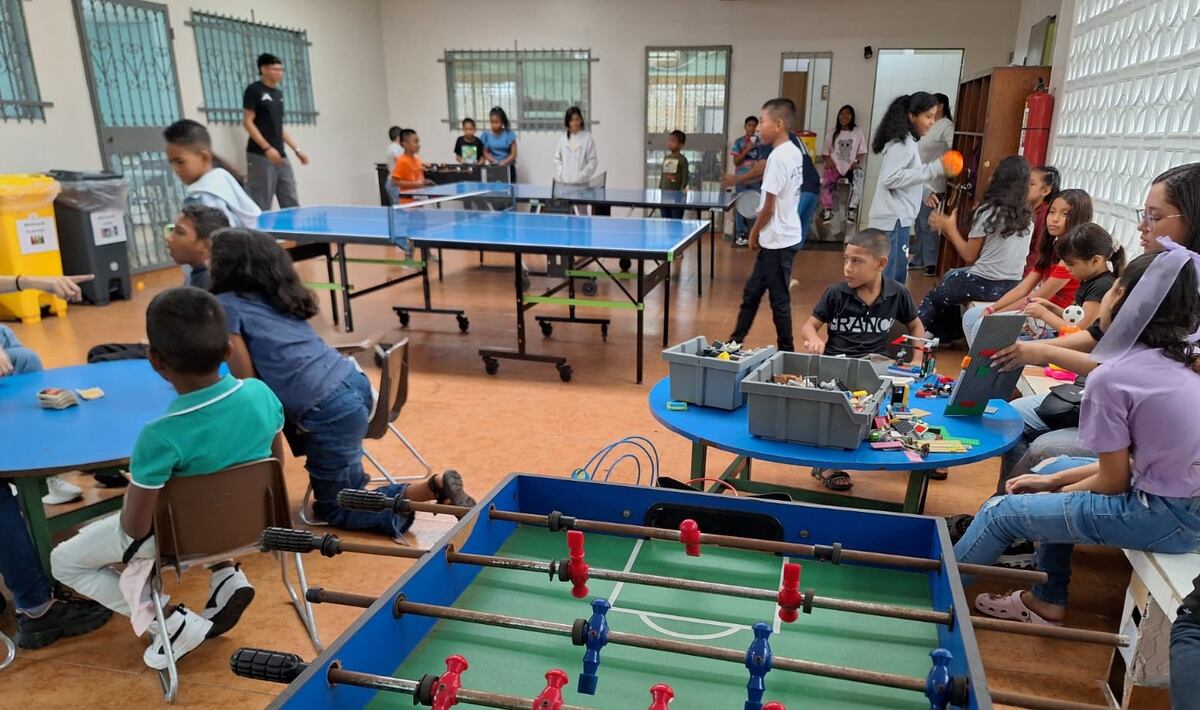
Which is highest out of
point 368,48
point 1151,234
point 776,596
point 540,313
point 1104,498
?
point 368,48

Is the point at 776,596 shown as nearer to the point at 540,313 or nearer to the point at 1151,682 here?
the point at 1151,682

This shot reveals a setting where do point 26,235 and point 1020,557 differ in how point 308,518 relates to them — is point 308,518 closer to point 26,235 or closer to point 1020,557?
point 1020,557

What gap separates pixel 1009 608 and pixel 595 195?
6.11m

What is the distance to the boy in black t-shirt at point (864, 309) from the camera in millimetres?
3205

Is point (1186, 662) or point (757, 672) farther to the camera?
point (1186, 662)

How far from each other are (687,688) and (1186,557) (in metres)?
1.63

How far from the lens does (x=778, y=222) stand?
15.5 feet

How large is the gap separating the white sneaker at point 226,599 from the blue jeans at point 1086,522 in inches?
82.8

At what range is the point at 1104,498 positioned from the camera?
6.90 feet

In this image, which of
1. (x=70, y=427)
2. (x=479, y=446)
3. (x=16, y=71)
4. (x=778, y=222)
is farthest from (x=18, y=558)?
(x=16, y=71)

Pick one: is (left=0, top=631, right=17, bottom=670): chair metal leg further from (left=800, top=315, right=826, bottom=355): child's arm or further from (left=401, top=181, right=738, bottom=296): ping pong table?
(left=401, top=181, right=738, bottom=296): ping pong table

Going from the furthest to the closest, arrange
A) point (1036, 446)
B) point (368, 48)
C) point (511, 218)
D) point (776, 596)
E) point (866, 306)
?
point (368, 48) < point (511, 218) < point (866, 306) < point (1036, 446) < point (776, 596)

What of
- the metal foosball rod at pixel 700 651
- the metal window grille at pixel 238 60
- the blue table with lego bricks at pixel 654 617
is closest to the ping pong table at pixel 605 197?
the metal window grille at pixel 238 60

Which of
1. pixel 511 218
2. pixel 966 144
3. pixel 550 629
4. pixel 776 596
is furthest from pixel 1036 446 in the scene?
pixel 966 144
